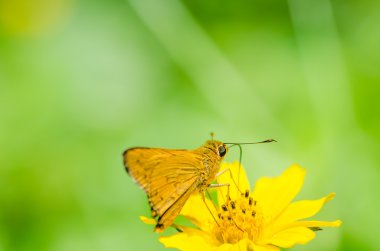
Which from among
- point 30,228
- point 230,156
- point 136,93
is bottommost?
point 30,228

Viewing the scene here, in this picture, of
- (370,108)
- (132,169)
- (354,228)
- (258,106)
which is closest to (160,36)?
(258,106)

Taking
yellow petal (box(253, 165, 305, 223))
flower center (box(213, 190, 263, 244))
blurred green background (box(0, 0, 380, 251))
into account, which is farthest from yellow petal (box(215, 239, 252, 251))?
blurred green background (box(0, 0, 380, 251))

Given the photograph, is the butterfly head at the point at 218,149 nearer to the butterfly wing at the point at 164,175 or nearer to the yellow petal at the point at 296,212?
the butterfly wing at the point at 164,175

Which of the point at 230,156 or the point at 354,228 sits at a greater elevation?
the point at 230,156

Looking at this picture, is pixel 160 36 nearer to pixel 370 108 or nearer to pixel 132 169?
pixel 370 108

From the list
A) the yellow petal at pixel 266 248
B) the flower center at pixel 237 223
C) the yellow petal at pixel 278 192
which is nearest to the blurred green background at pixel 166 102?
the yellow petal at pixel 278 192

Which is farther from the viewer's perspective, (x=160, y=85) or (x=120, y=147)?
(x=160, y=85)
